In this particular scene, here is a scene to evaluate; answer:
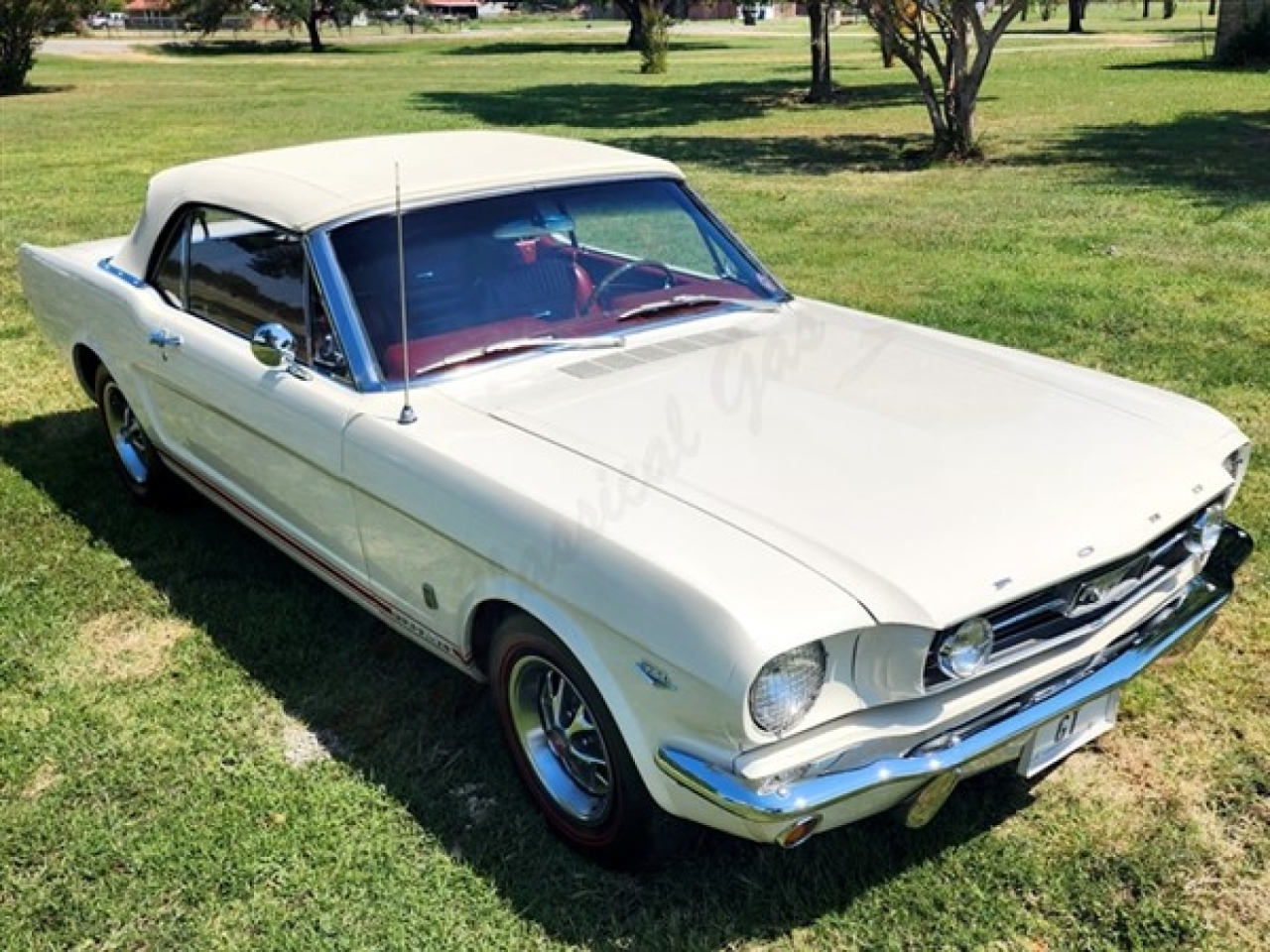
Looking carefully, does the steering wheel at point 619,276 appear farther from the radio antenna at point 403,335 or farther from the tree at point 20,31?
the tree at point 20,31

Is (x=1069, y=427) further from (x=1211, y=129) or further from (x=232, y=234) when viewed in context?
(x=1211, y=129)

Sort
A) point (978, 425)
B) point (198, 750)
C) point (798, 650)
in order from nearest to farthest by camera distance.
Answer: point (798, 650)
point (978, 425)
point (198, 750)

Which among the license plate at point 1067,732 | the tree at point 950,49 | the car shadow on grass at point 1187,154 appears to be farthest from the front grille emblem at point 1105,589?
the tree at point 950,49

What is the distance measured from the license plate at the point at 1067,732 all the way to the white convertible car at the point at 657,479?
1 centimetres

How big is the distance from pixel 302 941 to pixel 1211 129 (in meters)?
16.8

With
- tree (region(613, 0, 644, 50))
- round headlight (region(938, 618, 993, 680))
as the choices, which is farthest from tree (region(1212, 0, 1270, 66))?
round headlight (region(938, 618, 993, 680))

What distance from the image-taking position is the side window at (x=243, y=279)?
3.51m

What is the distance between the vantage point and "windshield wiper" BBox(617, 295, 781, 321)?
371 cm

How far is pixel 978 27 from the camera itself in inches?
549

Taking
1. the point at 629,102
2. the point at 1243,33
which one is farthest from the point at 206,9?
the point at 1243,33

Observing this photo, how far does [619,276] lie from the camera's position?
3852 millimetres

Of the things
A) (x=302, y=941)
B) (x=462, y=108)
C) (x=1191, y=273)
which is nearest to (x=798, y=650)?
(x=302, y=941)

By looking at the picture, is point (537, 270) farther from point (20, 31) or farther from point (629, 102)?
point (20, 31)

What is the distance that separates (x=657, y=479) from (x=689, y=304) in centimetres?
125
